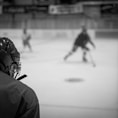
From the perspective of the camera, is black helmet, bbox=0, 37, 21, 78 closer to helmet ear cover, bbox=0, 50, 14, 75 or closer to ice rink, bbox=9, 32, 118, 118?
helmet ear cover, bbox=0, 50, 14, 75

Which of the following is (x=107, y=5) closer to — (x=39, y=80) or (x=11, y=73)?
(x=39, y=80)

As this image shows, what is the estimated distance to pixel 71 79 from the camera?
374 centimetres

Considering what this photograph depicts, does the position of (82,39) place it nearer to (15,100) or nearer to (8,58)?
(8,58)

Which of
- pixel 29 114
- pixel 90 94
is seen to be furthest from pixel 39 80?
pixel 29 114

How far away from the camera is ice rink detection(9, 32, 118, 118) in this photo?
284cm

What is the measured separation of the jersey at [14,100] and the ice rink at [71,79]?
1669 millimetres

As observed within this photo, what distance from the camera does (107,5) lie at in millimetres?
3322

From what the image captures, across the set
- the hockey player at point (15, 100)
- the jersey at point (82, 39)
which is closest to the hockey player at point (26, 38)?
the jersey at point (82, 39)

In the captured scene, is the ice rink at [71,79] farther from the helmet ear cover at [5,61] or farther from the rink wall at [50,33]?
the helmet ear cover at [5,61]

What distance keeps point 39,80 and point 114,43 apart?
192cm

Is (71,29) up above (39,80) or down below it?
above

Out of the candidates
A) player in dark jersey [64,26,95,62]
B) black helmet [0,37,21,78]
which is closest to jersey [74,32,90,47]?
player in dark jersey [64,26,95,62]

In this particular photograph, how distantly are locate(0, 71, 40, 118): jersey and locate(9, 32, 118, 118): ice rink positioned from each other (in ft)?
5.48

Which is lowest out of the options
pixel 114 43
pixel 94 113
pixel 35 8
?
pixel 94 113
